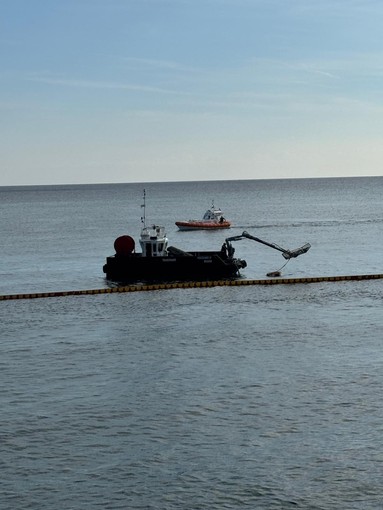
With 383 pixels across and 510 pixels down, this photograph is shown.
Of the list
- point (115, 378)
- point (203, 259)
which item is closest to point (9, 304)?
point (203, 259)

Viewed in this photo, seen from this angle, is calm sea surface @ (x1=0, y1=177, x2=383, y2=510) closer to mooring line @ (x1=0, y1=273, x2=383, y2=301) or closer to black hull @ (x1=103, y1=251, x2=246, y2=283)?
mooring line @ (x1=0, y1=273, x2=383, y2=301)

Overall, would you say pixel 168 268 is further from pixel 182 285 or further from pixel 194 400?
pixel 194 400

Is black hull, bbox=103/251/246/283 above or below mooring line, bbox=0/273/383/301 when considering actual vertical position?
above

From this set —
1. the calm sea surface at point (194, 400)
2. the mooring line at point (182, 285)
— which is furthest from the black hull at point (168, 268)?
the calm sea surface at point (194, 400)

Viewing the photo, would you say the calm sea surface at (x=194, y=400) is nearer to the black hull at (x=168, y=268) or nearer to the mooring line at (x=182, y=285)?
the mooring line at (x=182, y=285)

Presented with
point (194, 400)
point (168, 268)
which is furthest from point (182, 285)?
point (194, 400)

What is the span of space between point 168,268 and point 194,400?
46.2 meters

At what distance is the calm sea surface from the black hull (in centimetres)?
636

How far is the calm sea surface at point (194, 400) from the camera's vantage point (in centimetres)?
3197

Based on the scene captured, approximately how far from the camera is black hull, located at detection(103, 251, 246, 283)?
88.1 m

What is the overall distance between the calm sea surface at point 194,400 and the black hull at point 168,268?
636cm

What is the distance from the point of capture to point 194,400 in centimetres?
4259

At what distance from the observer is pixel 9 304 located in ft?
249

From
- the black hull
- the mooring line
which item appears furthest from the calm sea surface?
the black hull
